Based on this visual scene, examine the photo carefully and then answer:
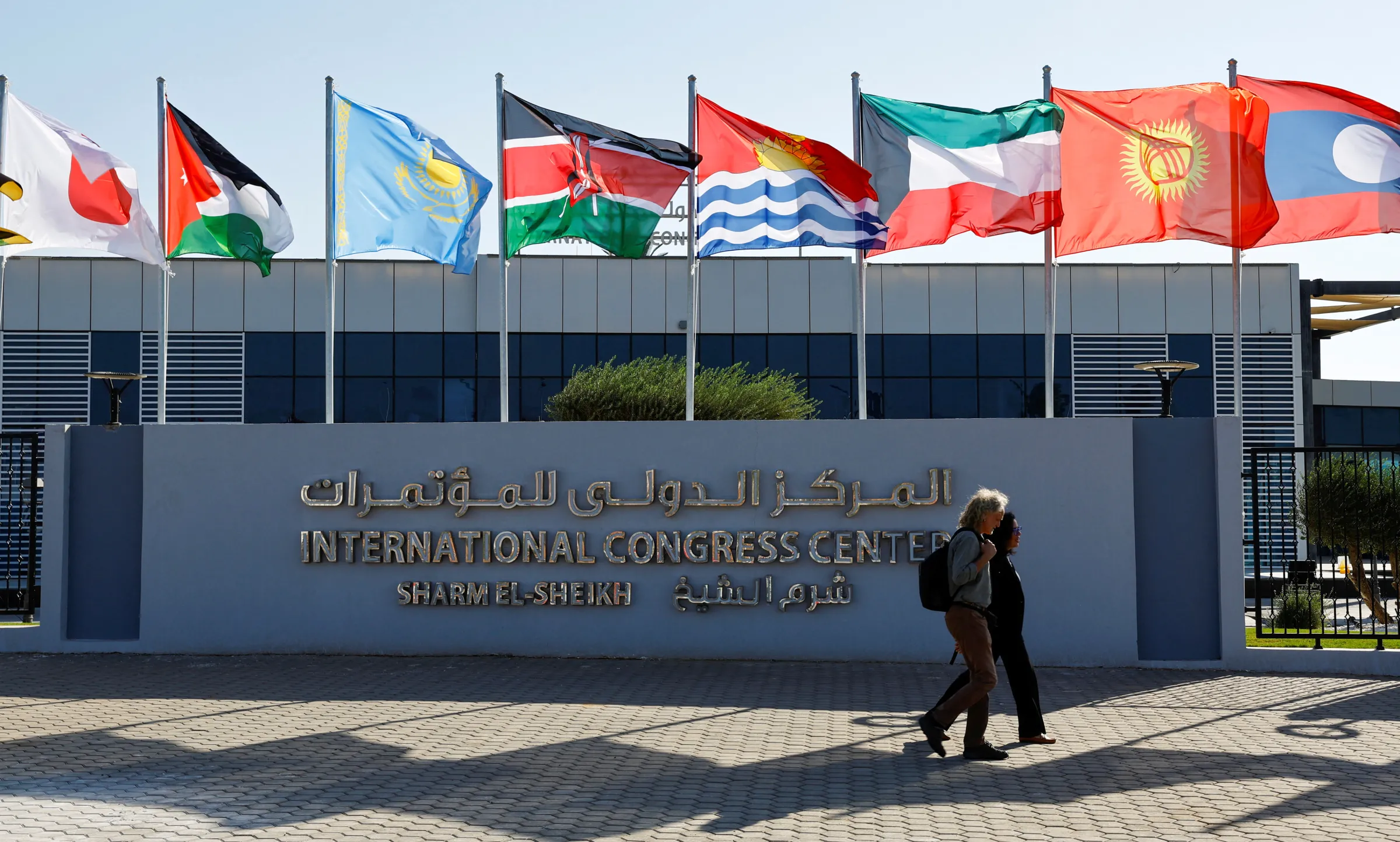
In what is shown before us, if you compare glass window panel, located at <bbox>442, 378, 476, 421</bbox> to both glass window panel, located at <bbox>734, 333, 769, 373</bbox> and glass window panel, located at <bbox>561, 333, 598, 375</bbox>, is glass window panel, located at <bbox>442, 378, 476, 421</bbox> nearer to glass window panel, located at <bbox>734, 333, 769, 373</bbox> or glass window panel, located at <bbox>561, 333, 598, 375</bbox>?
glass window panel, located at <bbox>561, 333, 598, 375</bbox>

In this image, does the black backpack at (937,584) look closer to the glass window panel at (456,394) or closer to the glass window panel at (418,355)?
the glass window panel at (456,394)

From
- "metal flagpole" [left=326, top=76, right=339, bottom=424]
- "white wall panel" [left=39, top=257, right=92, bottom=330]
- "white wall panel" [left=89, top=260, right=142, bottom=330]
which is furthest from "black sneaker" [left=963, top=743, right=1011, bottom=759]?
"white wall panel" [left=39, top=257, right=92, bottom=330]

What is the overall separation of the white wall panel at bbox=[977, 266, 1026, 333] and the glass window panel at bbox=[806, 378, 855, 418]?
13.3 ft

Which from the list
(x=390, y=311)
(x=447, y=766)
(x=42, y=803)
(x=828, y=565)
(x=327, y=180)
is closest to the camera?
(x=42, y=803)

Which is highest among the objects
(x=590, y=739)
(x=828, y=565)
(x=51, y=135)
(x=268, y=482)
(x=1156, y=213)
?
(x=51, y=135)

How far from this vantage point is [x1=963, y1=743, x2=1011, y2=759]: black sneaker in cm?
784

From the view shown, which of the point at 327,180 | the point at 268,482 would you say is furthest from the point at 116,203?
the point at 268,482

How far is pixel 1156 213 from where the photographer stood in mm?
12578

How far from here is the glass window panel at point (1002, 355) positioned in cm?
3572

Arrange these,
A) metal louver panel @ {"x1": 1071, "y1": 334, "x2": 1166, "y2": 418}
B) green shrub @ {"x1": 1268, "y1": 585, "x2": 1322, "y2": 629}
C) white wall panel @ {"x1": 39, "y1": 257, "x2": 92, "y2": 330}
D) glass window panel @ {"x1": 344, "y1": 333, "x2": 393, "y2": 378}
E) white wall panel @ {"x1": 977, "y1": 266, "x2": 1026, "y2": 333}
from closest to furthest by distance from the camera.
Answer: green shrub @ {"x1": 1268, "y1": 585, "x2": 1322, "y2": 629} → white wall panel @ {"x1": 39, "y1": 257, "x2": 92, "y2": 330} → glass window panel @ {"x1": 344, "y1": 333, "x2": 393, "y2": 378} → metal louver panel @ {"x1": 1071, "y1": 334, "x2": 1166, "y2": 418} → white wall panel @ {"x1": 977, "y1": 266, "x2": 1026, "y2": 333}

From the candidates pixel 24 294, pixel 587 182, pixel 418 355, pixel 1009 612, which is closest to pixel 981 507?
pixel 1009 612

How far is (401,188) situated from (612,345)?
22.5 metres

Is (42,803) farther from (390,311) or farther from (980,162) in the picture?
(390,311)

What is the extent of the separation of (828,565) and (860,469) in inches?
38.0
